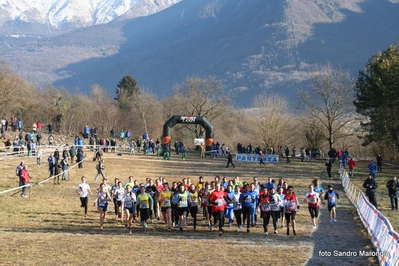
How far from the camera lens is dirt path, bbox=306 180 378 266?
14586 millimetres

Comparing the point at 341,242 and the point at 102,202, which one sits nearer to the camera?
the point at 341,242

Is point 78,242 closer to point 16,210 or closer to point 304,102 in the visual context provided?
point 16,210

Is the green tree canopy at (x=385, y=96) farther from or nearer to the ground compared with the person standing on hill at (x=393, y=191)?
farther from the ground

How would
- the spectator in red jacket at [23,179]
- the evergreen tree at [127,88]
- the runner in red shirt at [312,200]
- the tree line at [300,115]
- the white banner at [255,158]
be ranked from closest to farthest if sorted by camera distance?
the runner in red shirt at [312,200], the spectator in red jacket at [23,179], the tree line at [300,115], the white banner at [255,158], the evergreen tree at [127,88]

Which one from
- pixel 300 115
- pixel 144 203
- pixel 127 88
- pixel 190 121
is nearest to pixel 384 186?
pixel 144 203

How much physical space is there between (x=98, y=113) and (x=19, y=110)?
25514 mm

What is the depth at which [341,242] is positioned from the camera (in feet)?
57.1

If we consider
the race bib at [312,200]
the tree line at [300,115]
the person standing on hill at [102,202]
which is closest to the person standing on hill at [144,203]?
the person standing on hill at [102,202]

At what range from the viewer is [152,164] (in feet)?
153

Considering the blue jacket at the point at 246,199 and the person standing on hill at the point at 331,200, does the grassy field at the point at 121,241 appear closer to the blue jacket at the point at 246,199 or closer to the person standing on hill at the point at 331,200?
the person standing on hill at the point at 331,200

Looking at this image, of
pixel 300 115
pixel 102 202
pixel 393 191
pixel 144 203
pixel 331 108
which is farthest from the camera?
pixel 300 115

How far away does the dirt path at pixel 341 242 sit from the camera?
47.9 ft

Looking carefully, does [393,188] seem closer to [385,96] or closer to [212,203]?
[212,203]

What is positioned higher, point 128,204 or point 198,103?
point 198,103
